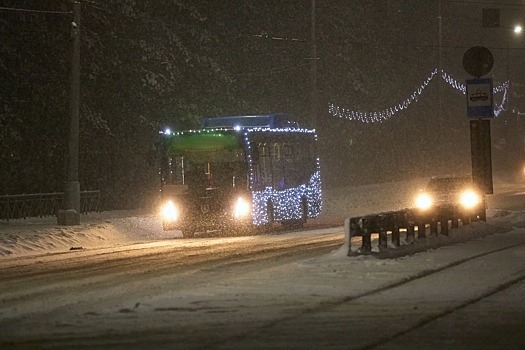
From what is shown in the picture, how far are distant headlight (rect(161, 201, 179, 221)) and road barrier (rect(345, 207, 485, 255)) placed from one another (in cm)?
988

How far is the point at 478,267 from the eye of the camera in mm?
18984

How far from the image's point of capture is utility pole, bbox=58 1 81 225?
31.7 m

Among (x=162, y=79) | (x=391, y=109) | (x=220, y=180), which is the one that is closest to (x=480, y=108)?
(x=220, y=180)

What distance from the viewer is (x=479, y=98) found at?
2686 cm

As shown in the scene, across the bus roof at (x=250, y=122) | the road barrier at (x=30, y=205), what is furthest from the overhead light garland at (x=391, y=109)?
the bus roof at (x=250, y=122)

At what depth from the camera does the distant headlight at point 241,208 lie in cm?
3272

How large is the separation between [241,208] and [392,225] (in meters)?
11.7

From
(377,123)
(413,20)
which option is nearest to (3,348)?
(377,123)

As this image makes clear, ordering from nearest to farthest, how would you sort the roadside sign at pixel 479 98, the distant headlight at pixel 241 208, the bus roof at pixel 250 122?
1. the roadside sign at pixel 479 98
2. the distant headlight at pixel 241 208
3. the bus roof at pixel 250 122

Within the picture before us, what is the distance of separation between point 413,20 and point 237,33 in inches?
1241

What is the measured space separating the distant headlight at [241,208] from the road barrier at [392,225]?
Answer: 8099 mm

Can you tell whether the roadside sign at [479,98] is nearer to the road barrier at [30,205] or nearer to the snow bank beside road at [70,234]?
the snow bank beside road at [70,234]

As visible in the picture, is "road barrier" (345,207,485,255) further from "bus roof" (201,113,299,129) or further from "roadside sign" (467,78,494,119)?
"bus roof" (201,113,299,129)

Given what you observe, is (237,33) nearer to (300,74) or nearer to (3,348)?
(300,74)
